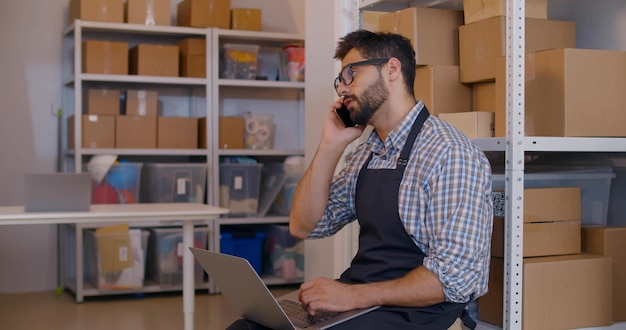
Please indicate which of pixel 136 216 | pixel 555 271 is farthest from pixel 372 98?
pixel 136 216

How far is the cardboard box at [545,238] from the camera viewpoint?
2.50 m

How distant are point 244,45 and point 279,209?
1212mm

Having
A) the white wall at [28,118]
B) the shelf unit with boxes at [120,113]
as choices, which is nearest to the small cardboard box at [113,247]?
the shelf unit with boxes at [120,113]

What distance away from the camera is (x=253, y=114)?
5789 mm

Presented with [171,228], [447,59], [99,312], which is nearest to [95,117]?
[171,228]

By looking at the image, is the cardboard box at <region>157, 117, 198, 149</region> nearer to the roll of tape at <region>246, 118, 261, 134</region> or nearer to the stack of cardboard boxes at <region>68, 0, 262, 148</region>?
the stack of cardboard boxes at <region>68, 0, 262, 148</region>

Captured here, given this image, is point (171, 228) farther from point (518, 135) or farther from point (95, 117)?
point (518, 135)

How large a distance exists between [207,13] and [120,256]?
177 cm

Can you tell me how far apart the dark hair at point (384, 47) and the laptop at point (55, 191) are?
166cm

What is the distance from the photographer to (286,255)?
5.59 meters

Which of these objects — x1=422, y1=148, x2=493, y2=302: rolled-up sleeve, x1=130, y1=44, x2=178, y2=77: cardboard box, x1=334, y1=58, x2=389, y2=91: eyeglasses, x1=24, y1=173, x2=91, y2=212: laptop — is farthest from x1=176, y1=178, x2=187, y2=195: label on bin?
x1=422, y1=148, x2=493, y2=302: rolled-up sleeve

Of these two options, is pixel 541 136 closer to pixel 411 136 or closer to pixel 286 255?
pixel 411 136

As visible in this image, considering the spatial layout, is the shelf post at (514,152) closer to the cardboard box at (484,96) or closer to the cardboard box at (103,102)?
the cardboard box at (484,96)

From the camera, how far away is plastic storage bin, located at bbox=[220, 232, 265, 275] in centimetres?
554
